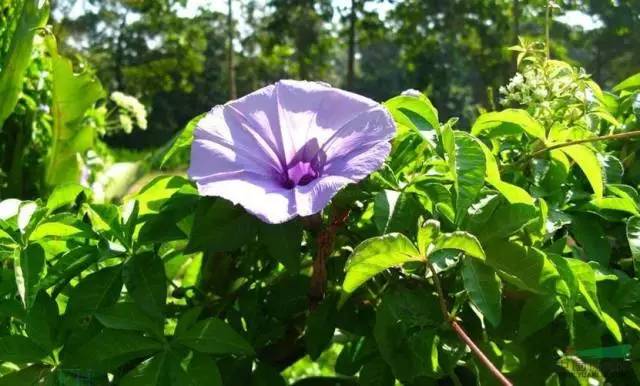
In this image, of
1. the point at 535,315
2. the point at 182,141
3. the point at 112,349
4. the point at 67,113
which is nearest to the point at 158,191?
the point at 182,141

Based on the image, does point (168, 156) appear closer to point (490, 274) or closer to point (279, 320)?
point (279, 320)

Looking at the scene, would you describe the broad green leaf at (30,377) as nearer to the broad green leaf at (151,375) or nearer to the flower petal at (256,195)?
the broad green leaf at (151,375)

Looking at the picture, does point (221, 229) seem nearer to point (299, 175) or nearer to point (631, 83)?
point (299, 175)

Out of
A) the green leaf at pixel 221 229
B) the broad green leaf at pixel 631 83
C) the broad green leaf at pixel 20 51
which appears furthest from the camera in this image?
the broad green leaf at pixel 20 51

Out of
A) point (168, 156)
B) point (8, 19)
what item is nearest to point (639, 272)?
point (168, 156)

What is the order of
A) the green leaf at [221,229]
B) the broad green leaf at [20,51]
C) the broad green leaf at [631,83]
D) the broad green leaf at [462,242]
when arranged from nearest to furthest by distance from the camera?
the broad green leaf at [462,242]
the green leaf at [221,229]
the broad green leaf at [631,83]
the broad green leaf at [20,51]

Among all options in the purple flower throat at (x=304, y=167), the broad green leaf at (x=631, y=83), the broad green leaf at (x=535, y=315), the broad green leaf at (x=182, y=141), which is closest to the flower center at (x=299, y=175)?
the purple flower throat at (x=304, y=167)

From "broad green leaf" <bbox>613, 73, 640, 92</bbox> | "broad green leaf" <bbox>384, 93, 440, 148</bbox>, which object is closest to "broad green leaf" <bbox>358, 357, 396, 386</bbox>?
"broad green leaf" <bbox>384, 93, 440, 148</bbox>
